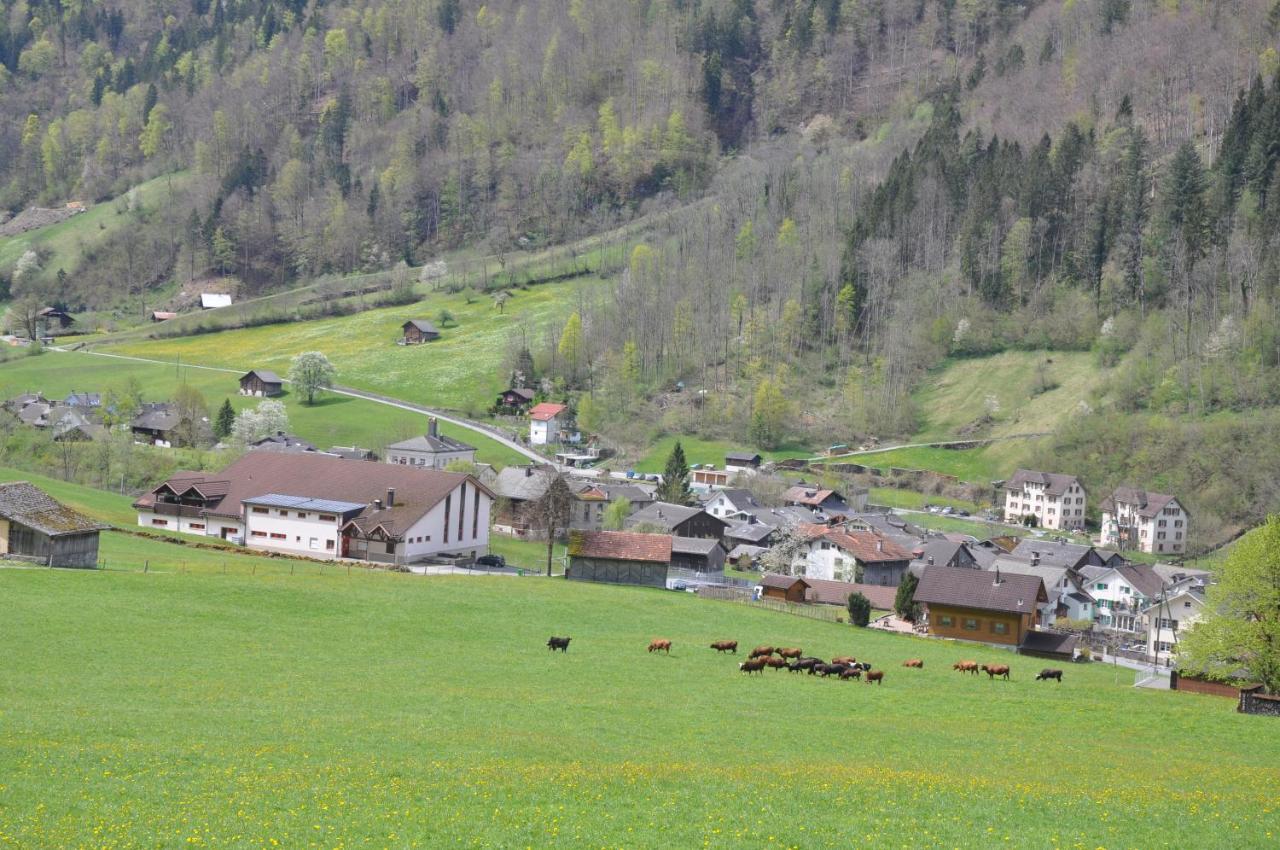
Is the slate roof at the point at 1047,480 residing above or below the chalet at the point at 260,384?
below

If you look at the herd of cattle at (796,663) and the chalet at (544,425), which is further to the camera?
the chalet at (544,425)

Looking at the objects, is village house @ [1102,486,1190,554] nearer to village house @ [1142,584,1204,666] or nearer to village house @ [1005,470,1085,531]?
village house @ [1005,470,1085,531]

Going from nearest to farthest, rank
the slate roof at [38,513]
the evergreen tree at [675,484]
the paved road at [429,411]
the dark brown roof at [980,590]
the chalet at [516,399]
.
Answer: the slate roof at [38,513] < the dark brown roof at [980,590] < the evergreen tree at [675,484] < the paved road at [429,411] < the chalet at [516,399]

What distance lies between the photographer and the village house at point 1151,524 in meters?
89.9

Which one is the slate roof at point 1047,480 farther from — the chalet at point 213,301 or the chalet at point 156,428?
the chalet at point 213,301

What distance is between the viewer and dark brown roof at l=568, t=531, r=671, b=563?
61.2 m

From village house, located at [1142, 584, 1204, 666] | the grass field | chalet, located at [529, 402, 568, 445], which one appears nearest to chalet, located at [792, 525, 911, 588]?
village house, located at [1142, 584, 1204, 666]

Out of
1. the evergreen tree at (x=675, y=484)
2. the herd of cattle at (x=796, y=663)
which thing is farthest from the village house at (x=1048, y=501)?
the herd of cattle at (x=796, y=663)

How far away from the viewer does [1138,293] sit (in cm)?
11600

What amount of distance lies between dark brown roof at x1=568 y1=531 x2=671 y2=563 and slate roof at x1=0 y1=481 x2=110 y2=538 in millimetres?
23464

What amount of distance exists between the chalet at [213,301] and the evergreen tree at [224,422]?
67.9 meters

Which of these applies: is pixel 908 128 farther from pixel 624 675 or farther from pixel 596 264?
pixel 624 675

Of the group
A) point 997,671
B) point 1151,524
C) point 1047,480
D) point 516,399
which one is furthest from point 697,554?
point 516,399

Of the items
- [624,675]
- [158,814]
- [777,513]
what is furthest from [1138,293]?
[158,814]
